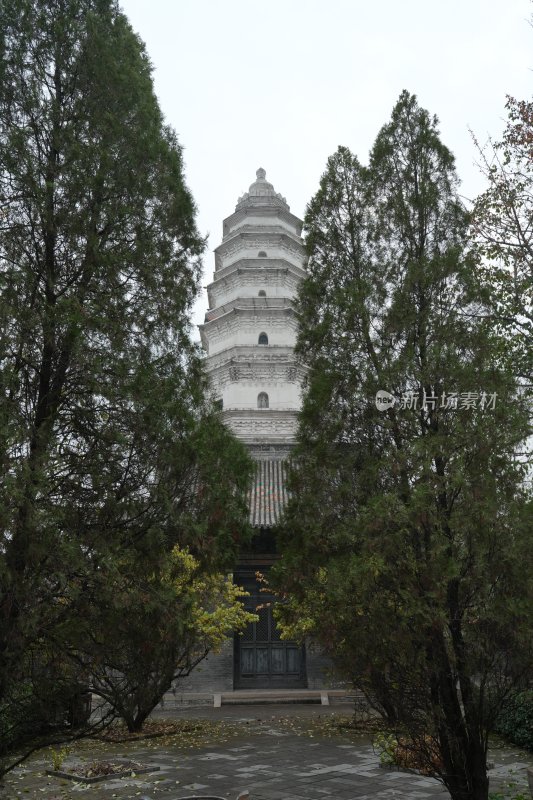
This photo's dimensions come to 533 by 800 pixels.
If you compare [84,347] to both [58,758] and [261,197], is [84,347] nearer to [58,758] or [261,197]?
[58,758]

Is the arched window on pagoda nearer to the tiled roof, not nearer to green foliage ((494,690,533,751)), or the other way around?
the tiled roof

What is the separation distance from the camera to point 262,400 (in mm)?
24875

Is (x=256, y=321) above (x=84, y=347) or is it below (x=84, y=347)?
above

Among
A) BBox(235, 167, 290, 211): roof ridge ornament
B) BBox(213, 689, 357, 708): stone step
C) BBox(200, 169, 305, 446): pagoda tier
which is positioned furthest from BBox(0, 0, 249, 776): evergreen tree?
BBox(235, 167, 290, 211): roof ridge ornament

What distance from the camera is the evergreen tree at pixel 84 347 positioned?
5.10m

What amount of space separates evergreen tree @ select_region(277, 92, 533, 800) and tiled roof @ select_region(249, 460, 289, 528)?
28.1ft

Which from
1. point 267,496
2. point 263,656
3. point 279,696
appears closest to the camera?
point 279,696

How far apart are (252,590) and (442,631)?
12893 mm

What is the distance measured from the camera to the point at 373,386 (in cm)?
696

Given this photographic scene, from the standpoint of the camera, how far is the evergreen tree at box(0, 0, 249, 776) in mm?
5098

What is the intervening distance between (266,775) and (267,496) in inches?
407

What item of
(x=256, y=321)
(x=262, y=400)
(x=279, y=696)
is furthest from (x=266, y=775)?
(x=256, y=321)

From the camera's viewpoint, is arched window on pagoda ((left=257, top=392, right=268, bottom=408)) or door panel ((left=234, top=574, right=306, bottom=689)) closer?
door panel ((left=234, top=574, right=306, bottom=689))

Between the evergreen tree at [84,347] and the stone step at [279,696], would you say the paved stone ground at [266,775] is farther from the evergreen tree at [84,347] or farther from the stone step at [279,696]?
the stone step at [279,696]
